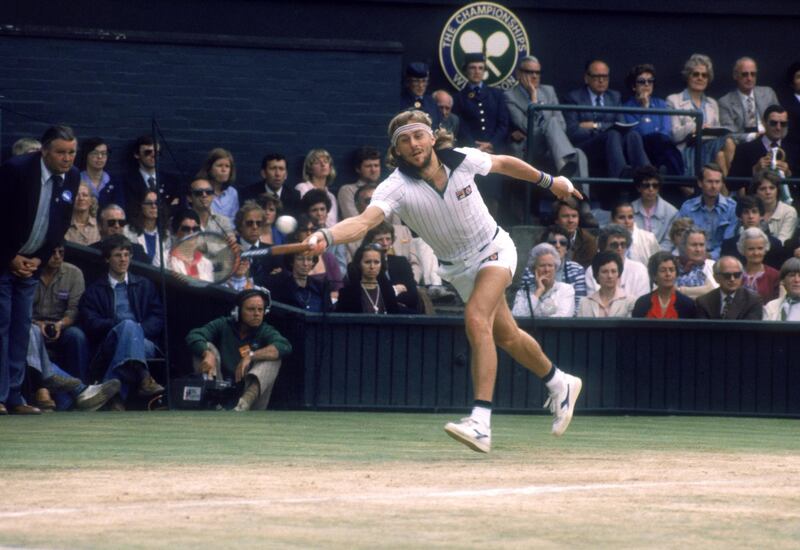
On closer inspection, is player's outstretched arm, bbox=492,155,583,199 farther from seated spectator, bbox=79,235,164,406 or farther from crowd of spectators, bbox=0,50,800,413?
seated spectator, bbox=79,235,164,406

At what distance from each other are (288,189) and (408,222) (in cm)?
631

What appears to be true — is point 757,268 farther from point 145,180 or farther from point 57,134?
point 57,134

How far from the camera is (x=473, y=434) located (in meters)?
9.26

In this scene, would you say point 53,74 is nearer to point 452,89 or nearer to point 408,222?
point 452,89

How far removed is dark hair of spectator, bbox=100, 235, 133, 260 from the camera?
14.0 meters

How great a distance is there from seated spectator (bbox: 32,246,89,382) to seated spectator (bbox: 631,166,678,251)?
5.77m

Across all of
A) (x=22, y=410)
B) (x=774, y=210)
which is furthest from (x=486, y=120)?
(x=22, y=410)

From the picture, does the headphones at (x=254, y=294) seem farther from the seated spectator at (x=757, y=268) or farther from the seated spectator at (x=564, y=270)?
the seated spectator at (x=757, y=268)

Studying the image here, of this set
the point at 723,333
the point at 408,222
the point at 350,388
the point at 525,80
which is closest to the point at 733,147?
the point at 525,80

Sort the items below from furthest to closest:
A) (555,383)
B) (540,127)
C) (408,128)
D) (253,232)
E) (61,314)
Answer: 1. (540,127)
2. (253,232)
3. (61,314)
4. (555,383)
5. (408,128)

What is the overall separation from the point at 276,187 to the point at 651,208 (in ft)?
12.6

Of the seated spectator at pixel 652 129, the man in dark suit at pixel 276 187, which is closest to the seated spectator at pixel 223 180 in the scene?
the man in dark suit at pixel 276 187

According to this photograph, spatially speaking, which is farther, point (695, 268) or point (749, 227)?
point (749, 227)

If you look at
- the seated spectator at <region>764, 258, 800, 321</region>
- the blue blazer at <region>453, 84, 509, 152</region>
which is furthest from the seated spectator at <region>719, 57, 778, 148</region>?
the seated spectator at <region>764, 258, 800, 321</region>
